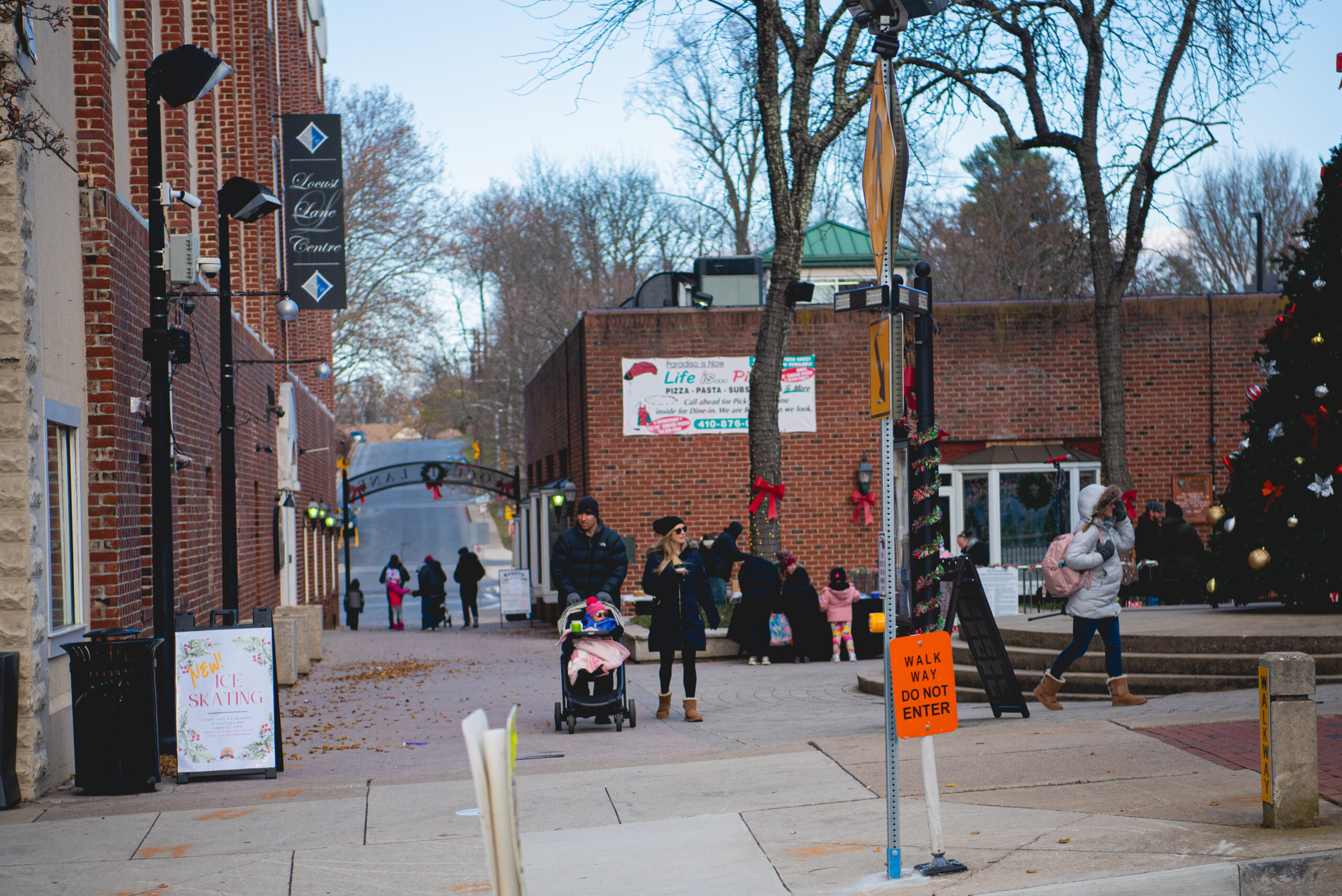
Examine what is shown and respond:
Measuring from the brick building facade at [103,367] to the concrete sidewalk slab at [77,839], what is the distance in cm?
109

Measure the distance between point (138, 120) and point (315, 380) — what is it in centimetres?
2297

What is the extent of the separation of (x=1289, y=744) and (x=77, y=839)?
20.7 ft

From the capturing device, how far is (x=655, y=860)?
6254 mm

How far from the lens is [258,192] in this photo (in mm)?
11398

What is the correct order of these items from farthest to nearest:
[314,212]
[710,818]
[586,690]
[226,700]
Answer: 1. [314,212]
2. [586,690]
3. [226,700]
4. [710,818]

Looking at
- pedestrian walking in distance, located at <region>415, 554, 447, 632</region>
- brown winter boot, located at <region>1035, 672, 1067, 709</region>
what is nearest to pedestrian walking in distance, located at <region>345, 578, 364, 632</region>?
pedestrian walking in distance, located at <region>415, 554, 447, 632</region>

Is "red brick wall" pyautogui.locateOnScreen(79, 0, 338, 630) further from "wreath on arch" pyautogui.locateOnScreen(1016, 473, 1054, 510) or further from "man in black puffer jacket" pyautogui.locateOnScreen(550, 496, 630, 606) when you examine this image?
"wreath on arch" pyautogui.locateOnScreen(1016, 473, 1054, 510)

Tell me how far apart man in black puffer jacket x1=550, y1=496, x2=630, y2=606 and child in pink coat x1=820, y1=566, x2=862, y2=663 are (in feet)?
19.5

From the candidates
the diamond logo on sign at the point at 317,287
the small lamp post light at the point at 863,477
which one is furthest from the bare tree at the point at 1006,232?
the diamond logo on sign at the point at 317,287

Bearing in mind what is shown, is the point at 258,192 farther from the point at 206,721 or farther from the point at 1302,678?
the point at 1302,678

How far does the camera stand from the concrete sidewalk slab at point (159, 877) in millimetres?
6012

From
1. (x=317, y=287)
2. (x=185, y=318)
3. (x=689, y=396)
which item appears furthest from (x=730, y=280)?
(x=185, y=318)

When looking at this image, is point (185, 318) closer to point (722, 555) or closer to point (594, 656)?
point (594, 656)

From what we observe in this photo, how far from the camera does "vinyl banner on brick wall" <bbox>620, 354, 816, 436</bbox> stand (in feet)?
74.8
